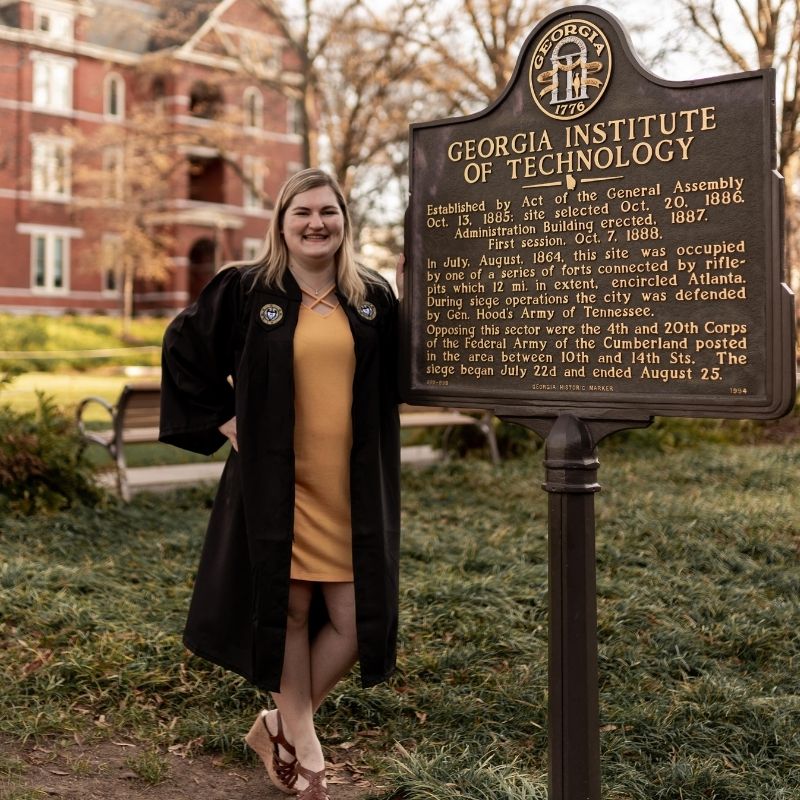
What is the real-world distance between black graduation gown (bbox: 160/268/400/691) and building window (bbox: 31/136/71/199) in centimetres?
2134

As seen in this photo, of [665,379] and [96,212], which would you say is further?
[96,212]

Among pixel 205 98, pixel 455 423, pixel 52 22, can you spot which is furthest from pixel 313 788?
pixel 52 22

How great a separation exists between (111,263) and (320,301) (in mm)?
30521

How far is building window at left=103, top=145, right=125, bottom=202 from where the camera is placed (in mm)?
26941

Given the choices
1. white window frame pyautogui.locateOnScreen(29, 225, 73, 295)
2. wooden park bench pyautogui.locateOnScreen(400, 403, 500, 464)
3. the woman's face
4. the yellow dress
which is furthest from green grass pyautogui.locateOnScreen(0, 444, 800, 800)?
white window frame pyautogui.locateOnScreen(29, 225, 73, 295)

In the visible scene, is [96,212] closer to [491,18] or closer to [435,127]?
[491,18]

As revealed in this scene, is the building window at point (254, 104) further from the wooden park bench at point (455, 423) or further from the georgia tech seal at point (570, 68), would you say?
the georgia tech seal at point (570, 68)

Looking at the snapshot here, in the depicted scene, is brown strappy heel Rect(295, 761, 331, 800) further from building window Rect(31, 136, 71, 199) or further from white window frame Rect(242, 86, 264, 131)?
white window frame Rect(242, 86, 264, 131)

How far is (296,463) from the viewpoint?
3289 millimetres

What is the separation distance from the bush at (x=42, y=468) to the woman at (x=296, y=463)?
→ 358 centimetres

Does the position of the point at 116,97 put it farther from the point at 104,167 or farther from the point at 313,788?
the point at 313,788

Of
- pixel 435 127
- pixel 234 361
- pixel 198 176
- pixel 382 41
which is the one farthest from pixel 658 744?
pixel 198 176

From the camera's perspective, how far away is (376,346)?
339 centimetres

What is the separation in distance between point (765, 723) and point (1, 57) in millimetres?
30487
